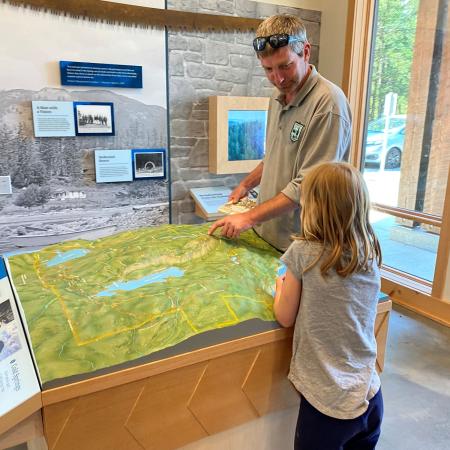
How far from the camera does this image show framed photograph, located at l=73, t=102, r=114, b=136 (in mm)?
2750

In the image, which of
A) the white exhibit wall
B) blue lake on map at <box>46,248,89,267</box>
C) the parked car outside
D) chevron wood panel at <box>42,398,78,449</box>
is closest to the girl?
chevron wood panel at <box>42,398,78,449</box>

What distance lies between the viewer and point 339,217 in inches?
42.4

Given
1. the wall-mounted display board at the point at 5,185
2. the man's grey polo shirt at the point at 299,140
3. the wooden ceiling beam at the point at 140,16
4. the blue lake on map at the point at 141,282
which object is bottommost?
the blue lake on map at the point at 141,282

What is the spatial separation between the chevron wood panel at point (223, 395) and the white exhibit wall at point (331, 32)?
303 centimetres

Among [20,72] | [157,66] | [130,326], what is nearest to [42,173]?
[20,72]

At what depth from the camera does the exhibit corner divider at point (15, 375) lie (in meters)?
0.86

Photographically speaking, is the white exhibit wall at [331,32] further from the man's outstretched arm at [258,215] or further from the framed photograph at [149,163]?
the man's outstretched arm at [258,215]

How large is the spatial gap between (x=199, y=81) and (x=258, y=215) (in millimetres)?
1935

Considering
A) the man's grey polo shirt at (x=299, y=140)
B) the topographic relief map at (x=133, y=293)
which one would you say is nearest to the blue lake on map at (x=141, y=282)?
the topographic relief map at (x=133, y=293)

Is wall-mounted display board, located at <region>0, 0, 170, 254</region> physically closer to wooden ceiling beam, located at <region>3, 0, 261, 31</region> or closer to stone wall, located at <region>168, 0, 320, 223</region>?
wooden ceiling beam, located at <region>3, 0, 261, 31</region>

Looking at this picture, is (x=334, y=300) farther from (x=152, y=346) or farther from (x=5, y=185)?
(x=5, y=185)

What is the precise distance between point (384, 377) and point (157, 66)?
96.7 inches

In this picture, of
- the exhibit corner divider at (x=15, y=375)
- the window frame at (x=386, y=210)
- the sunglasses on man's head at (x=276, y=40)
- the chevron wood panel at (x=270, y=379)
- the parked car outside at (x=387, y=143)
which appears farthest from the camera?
the parked car outside at (x=387, y=143)

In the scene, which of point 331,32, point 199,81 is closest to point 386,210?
point 331,32
